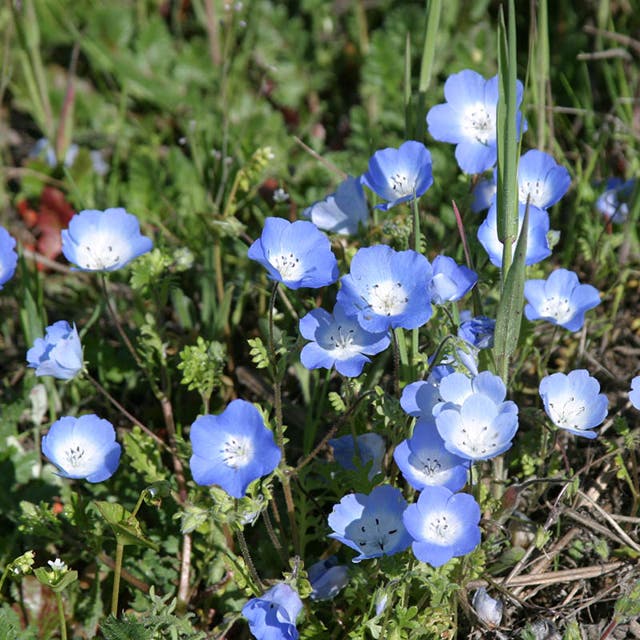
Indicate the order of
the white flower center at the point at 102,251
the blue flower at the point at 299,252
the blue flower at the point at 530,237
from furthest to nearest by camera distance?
A: the white flower center at the point at 102,251 < the blue flower at the point at 530,237 < the blue flower at the point at 299,252

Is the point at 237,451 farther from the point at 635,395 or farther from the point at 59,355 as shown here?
the point at 635,395

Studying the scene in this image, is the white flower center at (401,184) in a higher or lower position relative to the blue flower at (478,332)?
higher

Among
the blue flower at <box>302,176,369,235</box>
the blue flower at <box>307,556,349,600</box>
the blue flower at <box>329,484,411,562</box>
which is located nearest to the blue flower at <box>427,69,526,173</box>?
the blue flower at <box>302,176,369,235</box>

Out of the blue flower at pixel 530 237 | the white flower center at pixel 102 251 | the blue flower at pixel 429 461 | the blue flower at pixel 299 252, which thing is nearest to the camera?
the blue flower at pixel 429 461

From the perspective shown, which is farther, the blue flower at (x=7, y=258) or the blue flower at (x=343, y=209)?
the blue flower at (x=343, y=209)

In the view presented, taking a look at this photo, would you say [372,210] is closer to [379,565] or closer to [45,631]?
[379,565]

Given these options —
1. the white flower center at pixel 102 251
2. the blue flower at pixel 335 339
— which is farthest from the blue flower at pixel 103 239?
the blue flower at pixel 335 339

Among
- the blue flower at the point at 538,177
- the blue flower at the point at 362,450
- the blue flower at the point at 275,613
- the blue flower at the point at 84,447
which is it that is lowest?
the blue flower at the point at 275,613

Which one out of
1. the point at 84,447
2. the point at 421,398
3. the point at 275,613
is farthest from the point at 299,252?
the point at 275,613

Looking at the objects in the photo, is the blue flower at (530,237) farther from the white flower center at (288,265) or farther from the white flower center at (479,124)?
the white flower center at (288,265)
